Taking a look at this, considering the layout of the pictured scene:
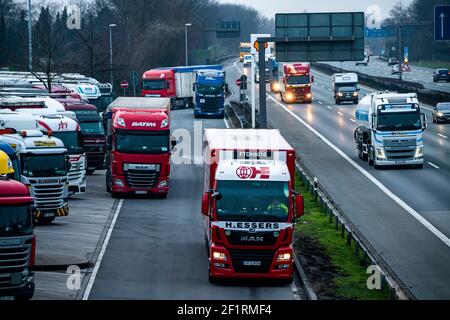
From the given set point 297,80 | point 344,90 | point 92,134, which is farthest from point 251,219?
point 297,80

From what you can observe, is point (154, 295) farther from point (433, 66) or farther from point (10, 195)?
point (433, 66)

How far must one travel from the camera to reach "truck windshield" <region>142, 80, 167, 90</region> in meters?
93.7

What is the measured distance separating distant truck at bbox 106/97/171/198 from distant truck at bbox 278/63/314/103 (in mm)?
53052

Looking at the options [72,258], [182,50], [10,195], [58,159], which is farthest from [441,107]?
[182,50]

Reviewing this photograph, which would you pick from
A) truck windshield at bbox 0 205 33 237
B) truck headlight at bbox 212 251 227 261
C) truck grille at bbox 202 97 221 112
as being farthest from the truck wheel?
truck grille at bbox 202 97 221 112

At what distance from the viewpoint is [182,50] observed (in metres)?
144

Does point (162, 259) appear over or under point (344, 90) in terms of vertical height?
under

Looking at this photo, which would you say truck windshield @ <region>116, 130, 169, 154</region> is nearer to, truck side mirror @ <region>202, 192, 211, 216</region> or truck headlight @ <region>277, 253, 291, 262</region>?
truck side mirror @ <region>202, 192, 211, 216</region>

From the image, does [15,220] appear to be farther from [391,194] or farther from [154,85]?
[154,85]

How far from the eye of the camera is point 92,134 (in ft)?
177

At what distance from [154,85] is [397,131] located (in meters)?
44.1

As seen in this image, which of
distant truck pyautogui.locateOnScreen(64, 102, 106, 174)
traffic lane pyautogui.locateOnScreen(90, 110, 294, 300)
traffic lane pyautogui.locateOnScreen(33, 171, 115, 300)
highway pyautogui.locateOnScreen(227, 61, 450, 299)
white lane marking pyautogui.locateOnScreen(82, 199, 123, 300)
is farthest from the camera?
distant truck pyautogui.locateOnScreen(64, 102, 106, 174)
